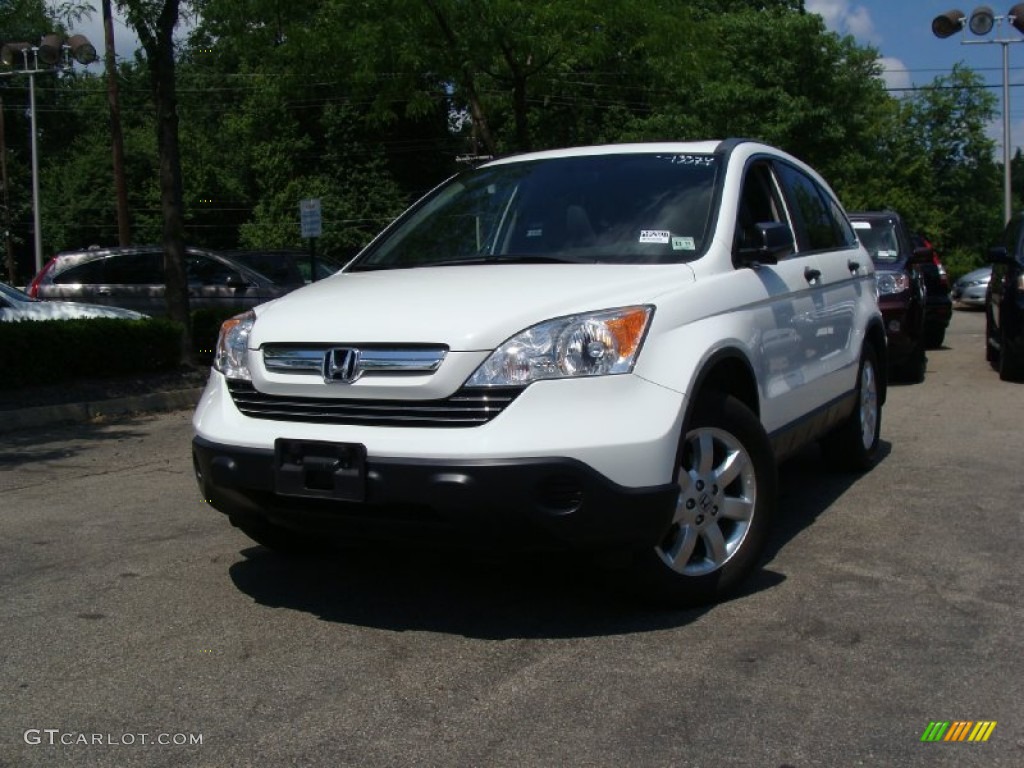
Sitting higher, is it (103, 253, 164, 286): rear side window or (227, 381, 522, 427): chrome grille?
(103, 253, 164, 286): rear side window

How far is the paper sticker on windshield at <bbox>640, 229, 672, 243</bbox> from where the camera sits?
462cm

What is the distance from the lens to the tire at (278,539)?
4.64 meters

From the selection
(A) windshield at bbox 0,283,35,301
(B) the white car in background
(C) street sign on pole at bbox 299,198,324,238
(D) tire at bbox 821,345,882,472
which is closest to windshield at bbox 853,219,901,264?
(D) tire at bbox 821,345,882,472

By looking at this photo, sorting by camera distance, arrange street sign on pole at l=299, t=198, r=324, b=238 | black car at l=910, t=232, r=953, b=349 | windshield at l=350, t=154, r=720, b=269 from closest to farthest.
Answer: windshield at l=350, t=154, r=720, b=269 < black car at l=910, t=232, r=953, b=349 < street sign on pole at l=299, t=198, r=324, b=238

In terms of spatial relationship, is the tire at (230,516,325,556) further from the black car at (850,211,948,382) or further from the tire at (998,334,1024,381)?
the tire at (998,334,1024,381)

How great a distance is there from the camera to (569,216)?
4895 millimetres

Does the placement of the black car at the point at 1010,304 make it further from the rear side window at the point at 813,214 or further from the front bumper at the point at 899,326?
the rear side window at the point at 813,214

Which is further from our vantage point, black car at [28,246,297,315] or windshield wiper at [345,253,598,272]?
black car at [28,246,297,315]

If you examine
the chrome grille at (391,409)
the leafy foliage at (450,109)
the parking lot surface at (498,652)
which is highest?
the leafy foliage at (450,109)

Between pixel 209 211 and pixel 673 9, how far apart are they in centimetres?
4143

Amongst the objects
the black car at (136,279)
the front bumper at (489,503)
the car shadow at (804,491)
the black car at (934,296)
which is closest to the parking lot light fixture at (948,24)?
the black car at (934,296)

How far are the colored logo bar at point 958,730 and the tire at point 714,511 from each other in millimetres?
1079

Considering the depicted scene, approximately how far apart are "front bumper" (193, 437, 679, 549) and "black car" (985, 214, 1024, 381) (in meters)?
8.06

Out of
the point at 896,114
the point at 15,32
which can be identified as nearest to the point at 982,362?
the point at 15,32
